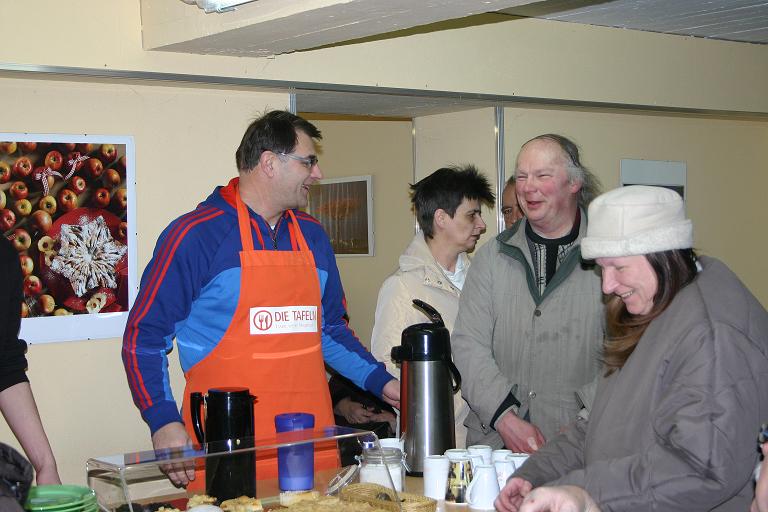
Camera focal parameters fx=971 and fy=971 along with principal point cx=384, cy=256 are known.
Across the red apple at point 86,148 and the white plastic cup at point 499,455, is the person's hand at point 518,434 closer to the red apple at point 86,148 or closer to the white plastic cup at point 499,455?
the white plastic cup at point 499,455

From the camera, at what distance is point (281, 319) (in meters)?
3.05

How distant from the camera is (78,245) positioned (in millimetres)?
3340

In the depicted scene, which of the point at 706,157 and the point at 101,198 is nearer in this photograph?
the point at 101,198

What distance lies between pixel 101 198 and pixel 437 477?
1689 millimetres

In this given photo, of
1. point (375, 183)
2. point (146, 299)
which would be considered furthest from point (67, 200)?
point (375, 183)

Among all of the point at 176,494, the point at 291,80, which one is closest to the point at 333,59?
the point at 291,80

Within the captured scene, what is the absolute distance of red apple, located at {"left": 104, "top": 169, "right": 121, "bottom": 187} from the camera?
3391 mm

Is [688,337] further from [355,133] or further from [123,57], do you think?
[355,133]

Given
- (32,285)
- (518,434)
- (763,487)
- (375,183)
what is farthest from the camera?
(375,183)

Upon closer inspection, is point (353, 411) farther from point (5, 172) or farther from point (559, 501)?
point (559, 501)

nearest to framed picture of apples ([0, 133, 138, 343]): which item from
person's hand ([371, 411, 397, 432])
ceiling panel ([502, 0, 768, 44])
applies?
person's hand ([371, 411, 397, 432])

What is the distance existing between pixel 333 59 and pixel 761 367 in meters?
2.38

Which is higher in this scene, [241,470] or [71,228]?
[71,228]

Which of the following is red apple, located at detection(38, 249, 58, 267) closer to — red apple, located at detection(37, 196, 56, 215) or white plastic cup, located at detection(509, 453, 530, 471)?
red apple, located at detection(37, 196, 56, 215)
